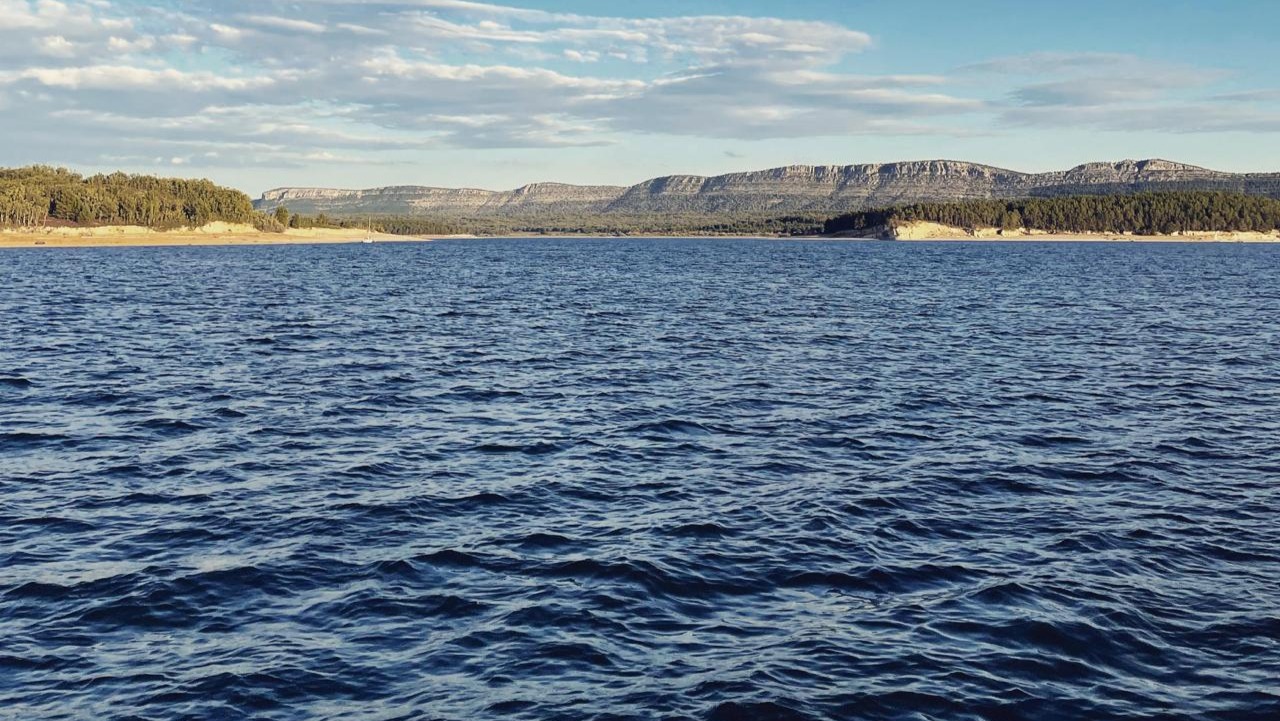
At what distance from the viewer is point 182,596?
59.2 feet

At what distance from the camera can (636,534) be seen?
21.9 meters

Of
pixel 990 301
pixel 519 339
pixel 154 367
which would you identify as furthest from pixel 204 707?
pixel 990 301

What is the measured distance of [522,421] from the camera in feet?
112

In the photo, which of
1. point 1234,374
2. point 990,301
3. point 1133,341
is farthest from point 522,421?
point 990,301

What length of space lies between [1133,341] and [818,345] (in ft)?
58.3

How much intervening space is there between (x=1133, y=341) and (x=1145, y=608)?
4347 centimetres

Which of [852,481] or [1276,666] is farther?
[852,481]

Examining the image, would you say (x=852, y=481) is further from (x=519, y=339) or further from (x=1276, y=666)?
(x=519, y=339)

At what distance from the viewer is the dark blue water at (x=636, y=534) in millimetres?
14953

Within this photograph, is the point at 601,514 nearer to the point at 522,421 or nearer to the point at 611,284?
the point at 522,421

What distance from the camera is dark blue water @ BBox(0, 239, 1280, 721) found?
14953 mm

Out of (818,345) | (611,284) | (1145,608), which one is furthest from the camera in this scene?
(611,284)

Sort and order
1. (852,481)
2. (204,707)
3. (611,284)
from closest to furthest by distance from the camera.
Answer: (204,707)
(852,481)
(611,284)

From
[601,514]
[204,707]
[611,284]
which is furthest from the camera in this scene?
[611,284]
